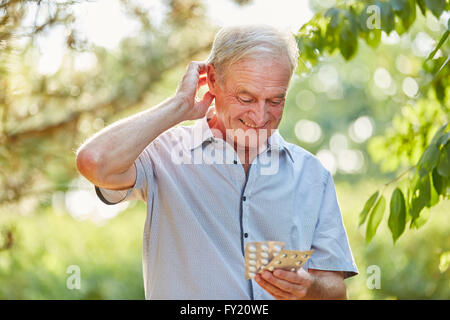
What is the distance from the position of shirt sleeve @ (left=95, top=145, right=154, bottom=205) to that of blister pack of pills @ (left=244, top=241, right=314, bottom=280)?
16.6 inches

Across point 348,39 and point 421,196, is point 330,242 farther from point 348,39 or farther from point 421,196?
point 348,39

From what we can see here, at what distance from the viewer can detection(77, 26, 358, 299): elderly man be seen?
1.66 meters

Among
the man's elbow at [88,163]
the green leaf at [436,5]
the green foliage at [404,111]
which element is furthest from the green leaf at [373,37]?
the man's elbow at [88,163]

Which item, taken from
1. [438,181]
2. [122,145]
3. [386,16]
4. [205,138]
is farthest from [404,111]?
[122,145]

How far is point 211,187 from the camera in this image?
1.75 meters

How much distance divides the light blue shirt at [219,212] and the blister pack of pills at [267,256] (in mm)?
272

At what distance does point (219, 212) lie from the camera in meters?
1.73

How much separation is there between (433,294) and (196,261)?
3.72 m

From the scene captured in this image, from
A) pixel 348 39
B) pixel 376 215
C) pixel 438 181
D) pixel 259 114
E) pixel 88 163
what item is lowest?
pixel 376 215

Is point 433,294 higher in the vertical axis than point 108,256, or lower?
lower

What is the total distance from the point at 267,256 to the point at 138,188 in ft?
1.55

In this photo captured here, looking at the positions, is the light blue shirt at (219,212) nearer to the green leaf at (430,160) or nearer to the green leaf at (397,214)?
the green leaf at (397,214)
